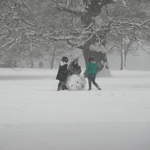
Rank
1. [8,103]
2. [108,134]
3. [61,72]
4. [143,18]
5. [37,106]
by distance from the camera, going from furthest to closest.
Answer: [143,18] → [61,72] → [8,103] → [37,106] → [108,134]

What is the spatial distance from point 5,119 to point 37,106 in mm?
3042

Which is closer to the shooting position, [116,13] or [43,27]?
[43,27]

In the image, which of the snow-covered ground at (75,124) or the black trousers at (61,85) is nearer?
the snow-covered ground at (75,124)

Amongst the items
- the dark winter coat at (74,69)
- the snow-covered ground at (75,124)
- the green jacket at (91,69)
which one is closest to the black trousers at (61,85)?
the dark winter coat at (74,69)

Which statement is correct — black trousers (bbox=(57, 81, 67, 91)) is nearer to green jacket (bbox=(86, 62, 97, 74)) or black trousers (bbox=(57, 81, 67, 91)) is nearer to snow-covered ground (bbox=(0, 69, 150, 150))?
green jacket (bbox=(86, 62, 97, 74))

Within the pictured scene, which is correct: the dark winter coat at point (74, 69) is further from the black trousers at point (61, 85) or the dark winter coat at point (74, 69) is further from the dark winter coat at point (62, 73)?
the black trousers at point (61, 85)

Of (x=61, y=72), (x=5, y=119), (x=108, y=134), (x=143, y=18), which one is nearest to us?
(x=108, y=134)

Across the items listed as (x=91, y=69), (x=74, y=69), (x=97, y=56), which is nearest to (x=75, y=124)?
(x=91, y=69)

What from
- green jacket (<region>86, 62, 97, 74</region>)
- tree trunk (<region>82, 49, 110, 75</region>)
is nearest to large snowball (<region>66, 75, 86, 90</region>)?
green jacket (<region>86, 62, 97, 74</region>)

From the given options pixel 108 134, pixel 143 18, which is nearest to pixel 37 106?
pixel 108 134

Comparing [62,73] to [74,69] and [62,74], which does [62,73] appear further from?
[74,69]

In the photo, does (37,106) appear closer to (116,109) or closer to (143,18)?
(116,109)

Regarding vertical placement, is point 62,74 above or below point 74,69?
below

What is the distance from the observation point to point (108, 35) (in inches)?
1375
